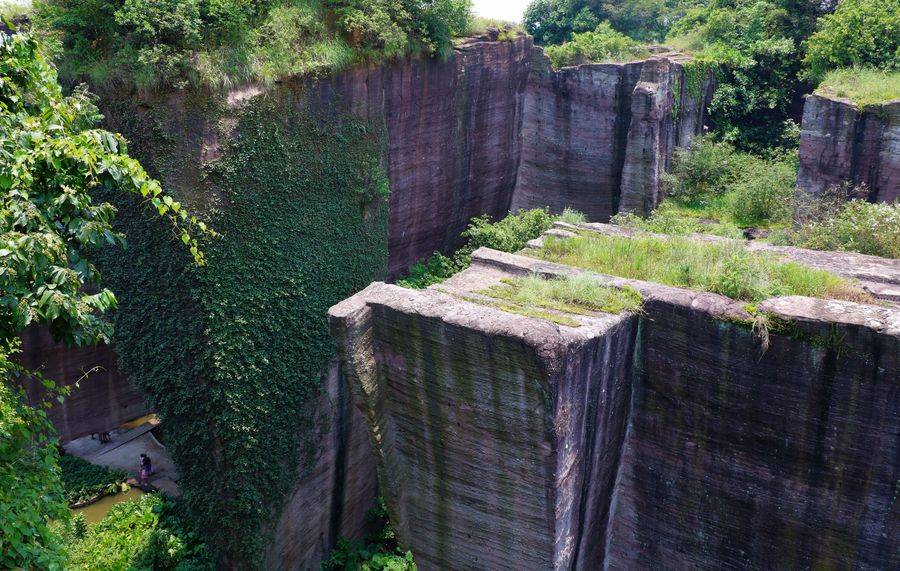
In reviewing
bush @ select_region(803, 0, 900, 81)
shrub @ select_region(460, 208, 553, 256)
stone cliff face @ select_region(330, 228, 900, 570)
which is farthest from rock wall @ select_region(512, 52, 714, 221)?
stone cliff face @ select_region(330, 228, 900, 570)

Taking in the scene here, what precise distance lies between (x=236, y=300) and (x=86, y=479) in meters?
6.21

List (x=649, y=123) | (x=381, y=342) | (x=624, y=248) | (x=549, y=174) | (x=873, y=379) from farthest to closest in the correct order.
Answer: (x=549, y=174)
(x=649, y=123)
(x=624, y=248)
(x=381, y=342)
(x=873, y=379)

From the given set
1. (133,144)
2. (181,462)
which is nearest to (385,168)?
(133,144)

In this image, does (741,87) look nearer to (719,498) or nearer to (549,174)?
(549,174)

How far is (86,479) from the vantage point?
13.2 meters

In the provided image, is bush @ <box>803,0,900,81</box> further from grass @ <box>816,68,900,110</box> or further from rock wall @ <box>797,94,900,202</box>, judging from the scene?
rock wall @ <box>797,94,900,202</box>

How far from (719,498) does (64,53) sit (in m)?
8.93

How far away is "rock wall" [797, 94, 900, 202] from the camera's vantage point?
13.0 metres

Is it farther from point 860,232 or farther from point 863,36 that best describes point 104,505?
point 863,36

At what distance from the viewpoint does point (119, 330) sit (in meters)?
9.83

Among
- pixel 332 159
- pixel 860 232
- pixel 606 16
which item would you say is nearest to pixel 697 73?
pixel 860 232

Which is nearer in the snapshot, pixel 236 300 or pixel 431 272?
pixel 236 300

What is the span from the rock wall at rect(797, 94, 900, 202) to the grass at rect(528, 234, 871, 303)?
622 cm

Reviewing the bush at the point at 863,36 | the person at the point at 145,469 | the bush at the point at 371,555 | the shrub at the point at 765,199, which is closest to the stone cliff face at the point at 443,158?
the bush at the point at 371,555
